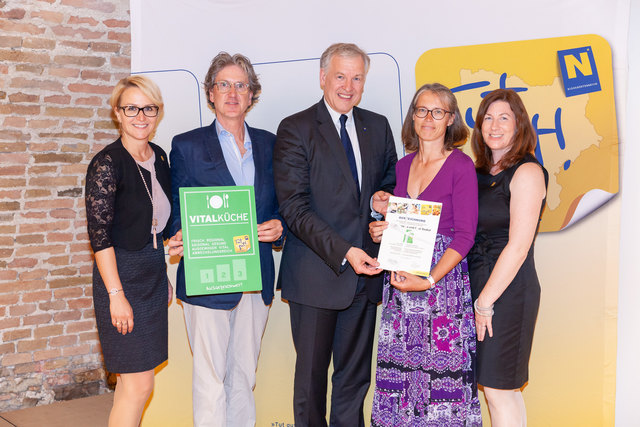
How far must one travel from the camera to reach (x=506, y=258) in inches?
99.0

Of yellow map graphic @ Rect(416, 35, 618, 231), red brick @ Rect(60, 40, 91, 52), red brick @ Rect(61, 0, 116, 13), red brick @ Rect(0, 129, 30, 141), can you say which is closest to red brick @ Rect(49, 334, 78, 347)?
red brick @ Rect(0, 129, 30, 141)

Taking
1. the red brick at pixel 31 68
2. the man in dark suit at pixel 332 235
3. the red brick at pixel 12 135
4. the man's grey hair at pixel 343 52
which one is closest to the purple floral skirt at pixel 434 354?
the man in dark suit at pixel 332 235

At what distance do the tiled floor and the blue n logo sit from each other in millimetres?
3545

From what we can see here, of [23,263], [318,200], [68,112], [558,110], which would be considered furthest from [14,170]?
[558,110]

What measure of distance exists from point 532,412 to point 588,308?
0.66m

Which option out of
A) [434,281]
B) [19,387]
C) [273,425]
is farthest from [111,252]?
[19,387]

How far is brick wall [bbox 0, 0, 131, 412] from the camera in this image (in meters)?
4.00

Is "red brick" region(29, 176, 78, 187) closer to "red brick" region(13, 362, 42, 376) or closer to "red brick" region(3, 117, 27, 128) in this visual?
"red brick" region(3, 117, 27, 128)

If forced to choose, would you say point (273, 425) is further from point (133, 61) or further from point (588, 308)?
point (133, 61)

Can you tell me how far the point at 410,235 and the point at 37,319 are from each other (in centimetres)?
299

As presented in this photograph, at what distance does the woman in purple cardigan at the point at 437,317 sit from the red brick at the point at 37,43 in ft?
9.24

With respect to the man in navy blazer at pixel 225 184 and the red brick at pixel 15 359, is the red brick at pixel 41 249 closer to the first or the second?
the red brick at pixel 15 359

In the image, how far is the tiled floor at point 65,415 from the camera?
387 centimetres

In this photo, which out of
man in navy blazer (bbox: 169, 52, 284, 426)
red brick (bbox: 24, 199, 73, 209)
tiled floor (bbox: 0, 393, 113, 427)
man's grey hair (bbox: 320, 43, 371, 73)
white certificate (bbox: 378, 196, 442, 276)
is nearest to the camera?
white certificate (bbox: 378, 196, 442, 276)
